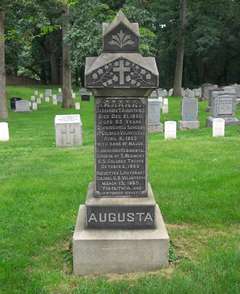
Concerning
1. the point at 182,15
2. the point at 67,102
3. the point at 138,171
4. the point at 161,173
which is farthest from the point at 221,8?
the point at 138,171

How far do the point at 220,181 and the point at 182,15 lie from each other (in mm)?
33502

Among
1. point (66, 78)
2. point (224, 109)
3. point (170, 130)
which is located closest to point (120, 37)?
point (170, 130)

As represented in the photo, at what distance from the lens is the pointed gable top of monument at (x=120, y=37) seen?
556 cm

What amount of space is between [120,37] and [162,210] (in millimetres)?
3048

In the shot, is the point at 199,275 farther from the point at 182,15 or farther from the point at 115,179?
the point at 182,15

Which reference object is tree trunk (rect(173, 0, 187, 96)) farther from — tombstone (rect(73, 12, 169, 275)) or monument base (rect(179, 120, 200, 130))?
tombstone (rect(73, 12, 169, 275))

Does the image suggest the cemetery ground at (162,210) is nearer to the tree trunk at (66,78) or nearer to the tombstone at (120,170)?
the tombstone at (120,170)

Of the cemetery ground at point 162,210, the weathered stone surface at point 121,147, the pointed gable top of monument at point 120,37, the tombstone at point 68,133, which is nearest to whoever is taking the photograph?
the cemetery ground at point 162,210

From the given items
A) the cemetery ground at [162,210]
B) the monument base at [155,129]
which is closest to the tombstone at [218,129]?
the cemetery ground at [162,210]

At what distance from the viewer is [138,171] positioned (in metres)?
5.88

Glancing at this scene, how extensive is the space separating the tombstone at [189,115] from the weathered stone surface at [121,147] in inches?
562

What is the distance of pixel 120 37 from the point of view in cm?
559

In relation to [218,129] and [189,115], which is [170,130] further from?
[189,115]

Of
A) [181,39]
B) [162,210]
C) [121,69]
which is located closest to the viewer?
[121,69]
